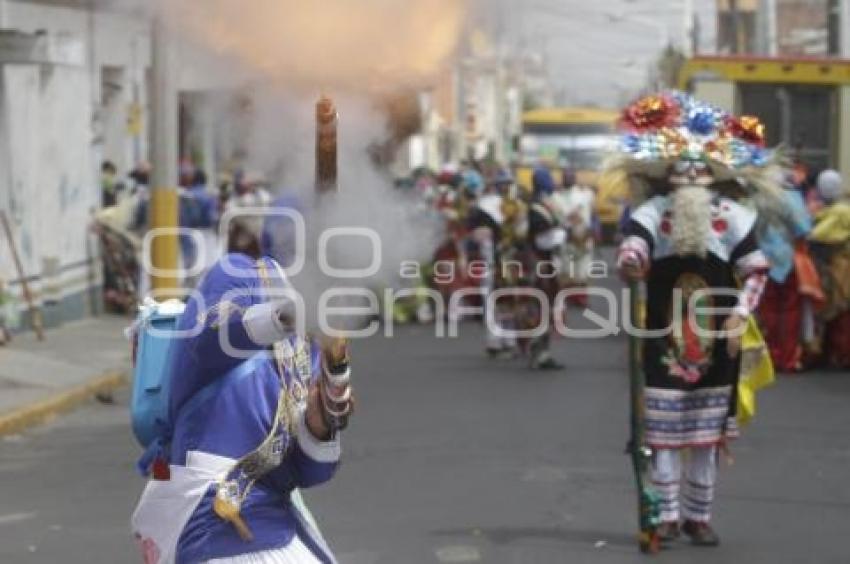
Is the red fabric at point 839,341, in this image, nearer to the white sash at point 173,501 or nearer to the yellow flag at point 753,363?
the yellow flag at point 753,363

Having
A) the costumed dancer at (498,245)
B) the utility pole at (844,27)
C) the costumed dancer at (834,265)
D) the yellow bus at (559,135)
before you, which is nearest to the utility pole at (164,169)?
the costumed dancer at (498,245)

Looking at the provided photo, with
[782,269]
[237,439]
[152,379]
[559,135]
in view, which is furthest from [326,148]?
[559,135]

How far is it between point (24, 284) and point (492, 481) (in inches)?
335

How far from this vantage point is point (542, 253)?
16609 millimetres

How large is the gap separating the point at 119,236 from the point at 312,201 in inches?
663

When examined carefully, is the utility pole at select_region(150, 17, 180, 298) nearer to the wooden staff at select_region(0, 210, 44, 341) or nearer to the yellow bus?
the wooden staff at select_region(0, 210, 44, 341)

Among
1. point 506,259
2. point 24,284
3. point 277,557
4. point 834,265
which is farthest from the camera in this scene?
point 24,284

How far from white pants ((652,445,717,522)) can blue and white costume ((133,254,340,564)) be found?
3752mm

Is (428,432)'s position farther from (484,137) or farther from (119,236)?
(484,137)

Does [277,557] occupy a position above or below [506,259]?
above

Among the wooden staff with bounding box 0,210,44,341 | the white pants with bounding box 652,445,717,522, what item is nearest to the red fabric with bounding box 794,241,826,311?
the wooden staff with bounding box 0,210,44,341

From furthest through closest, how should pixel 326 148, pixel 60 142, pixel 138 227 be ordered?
pixel 138 227 → pixel 60 142 → pixel 326 148

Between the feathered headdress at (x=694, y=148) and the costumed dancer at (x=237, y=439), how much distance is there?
13.7ft

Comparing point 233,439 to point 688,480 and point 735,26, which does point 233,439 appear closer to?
point 688,480
